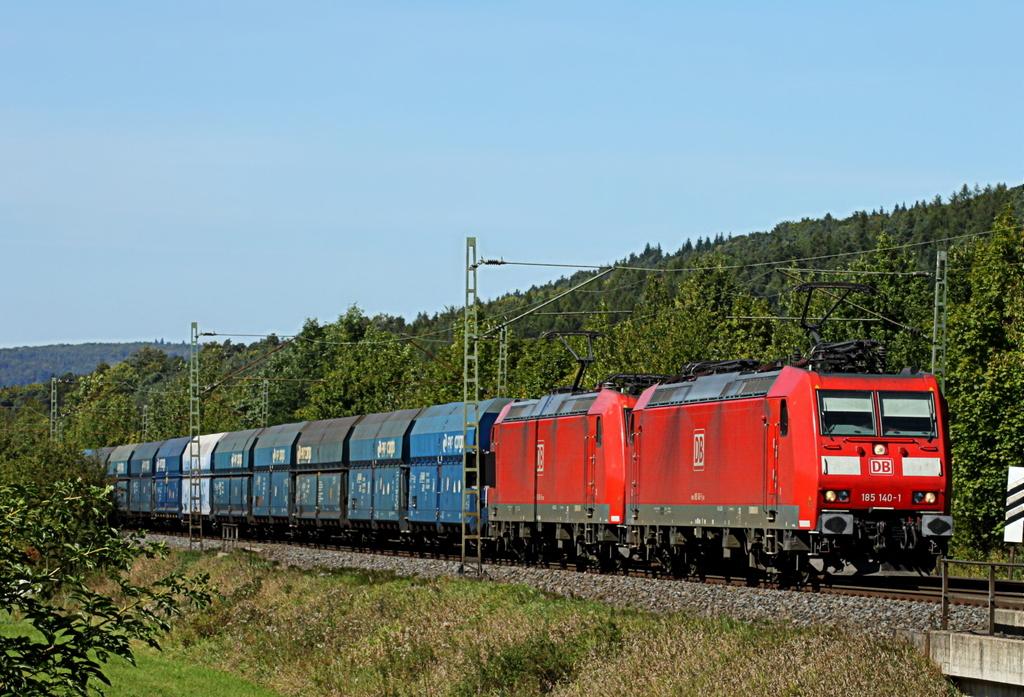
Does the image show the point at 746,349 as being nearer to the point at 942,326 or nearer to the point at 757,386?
the point at 942,326

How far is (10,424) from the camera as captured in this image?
6325 cm

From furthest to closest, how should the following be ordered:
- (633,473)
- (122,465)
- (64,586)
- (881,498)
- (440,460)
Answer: (122,465)
(440,460)
(633,473)
(881,498)
(64,586)

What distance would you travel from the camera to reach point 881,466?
952 inches

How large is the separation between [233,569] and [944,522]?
2470 centimetres

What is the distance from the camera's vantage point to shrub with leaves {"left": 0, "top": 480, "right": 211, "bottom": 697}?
12578 millimetres

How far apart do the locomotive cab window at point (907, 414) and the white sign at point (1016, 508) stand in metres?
2.83

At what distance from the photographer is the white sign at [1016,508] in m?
21.2

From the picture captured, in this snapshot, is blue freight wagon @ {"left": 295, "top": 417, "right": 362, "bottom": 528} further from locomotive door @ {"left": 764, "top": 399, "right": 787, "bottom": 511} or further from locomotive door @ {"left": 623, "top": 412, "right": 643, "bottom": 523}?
locomotive door @ {"left": 764, "top": 399, "right": 787, "bottom": 511}

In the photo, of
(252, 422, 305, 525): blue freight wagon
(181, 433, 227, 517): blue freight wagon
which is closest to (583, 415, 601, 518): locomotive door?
(252, 422, 305, 525): blue freight wagon

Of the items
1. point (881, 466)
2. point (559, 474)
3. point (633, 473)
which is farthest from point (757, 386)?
point (559, 474)

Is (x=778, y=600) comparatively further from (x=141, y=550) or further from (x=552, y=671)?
(x=141, y=550)

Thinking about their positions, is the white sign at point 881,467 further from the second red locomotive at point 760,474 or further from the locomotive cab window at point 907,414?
the locomotive cab window at point 907,414

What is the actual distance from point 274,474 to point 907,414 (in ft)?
129

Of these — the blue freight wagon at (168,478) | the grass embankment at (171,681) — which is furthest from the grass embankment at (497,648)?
the blue freight wagon at (168,478)
